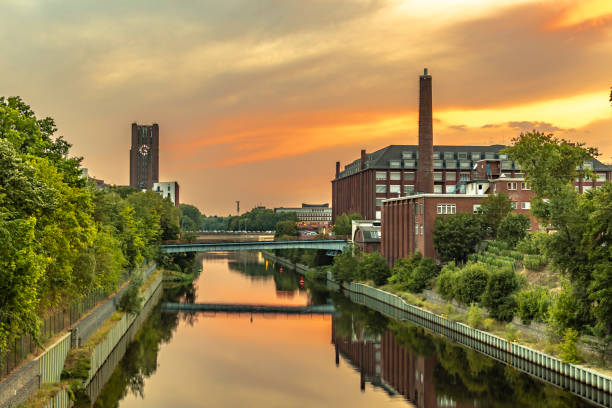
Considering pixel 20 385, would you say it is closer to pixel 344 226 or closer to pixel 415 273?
pixel 415 273

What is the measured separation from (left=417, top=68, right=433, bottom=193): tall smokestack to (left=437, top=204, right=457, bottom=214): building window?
22.2 m

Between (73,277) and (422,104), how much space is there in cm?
8215

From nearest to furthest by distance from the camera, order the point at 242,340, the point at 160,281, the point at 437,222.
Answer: the point at 242,340 < the point at 437,222 < the point at 160,281

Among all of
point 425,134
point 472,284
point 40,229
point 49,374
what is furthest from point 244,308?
point 40,229

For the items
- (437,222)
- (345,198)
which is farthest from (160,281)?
(345,198)

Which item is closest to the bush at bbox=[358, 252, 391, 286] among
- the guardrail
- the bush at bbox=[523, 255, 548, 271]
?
the guardrail

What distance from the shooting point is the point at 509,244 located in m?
81.2

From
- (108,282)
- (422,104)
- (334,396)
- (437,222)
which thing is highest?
(422,104)

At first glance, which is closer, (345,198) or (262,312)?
(262,312)

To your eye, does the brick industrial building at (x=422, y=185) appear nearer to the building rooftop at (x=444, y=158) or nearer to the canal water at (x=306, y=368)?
the building rooftop at (x=444, y=158)

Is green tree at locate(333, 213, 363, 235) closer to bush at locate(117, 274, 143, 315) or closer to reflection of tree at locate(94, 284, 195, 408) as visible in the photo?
reflection of tree at locate(94, 284, 195, 408)

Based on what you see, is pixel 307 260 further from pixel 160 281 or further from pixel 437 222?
pixel 437 222

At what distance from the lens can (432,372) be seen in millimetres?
51938

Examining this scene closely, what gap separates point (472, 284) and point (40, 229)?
4113 centimetres
